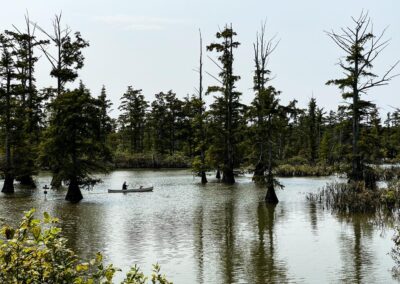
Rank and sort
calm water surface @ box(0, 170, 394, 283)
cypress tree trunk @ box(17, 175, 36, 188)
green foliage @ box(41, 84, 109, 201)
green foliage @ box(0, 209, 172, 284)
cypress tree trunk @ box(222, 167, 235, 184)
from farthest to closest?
cypress tree trunk @ box(222, 167, 235, 184) < cypress tree trunk @ box(17, 175, 36, 188) < green foliage @ box(41, 84, 109, 201) < calm water surface @ box(0, 170, 394, 283) < green foliage @ box(0, 209, 172, 284)

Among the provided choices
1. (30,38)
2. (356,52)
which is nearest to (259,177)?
(356,52)

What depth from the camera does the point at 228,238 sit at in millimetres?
19031

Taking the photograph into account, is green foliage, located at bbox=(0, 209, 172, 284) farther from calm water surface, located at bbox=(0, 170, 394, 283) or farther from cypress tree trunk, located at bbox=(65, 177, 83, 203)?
cypress tree trunk, located at bbox=(65, 177, 83, 203)

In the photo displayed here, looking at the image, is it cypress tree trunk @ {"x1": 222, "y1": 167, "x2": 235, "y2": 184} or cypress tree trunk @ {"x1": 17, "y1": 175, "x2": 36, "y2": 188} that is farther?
cypress tree trunk @ {"x1": 222, "y1": 167, "x2": 235, "y2": 184}

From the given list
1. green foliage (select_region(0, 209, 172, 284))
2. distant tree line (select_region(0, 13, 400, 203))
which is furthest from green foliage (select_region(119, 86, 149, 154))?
green foliage (select_region(0, 209, 172, 284))

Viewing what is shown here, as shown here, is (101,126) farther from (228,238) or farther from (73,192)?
(228,238)

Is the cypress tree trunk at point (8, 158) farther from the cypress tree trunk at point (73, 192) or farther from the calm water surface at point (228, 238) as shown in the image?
the cypress tree trunk at point (73, 192)

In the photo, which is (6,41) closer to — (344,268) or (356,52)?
(356,52)

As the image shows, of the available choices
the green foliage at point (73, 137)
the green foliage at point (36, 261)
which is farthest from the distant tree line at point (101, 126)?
the green foliage at point (36, 261)

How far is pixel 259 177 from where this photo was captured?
30000mm

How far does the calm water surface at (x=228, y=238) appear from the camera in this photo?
13914 mm

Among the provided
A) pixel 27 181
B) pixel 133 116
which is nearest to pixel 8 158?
pixel 27 181

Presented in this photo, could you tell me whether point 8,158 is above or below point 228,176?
above

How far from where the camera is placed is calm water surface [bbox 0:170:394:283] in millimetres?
13914
